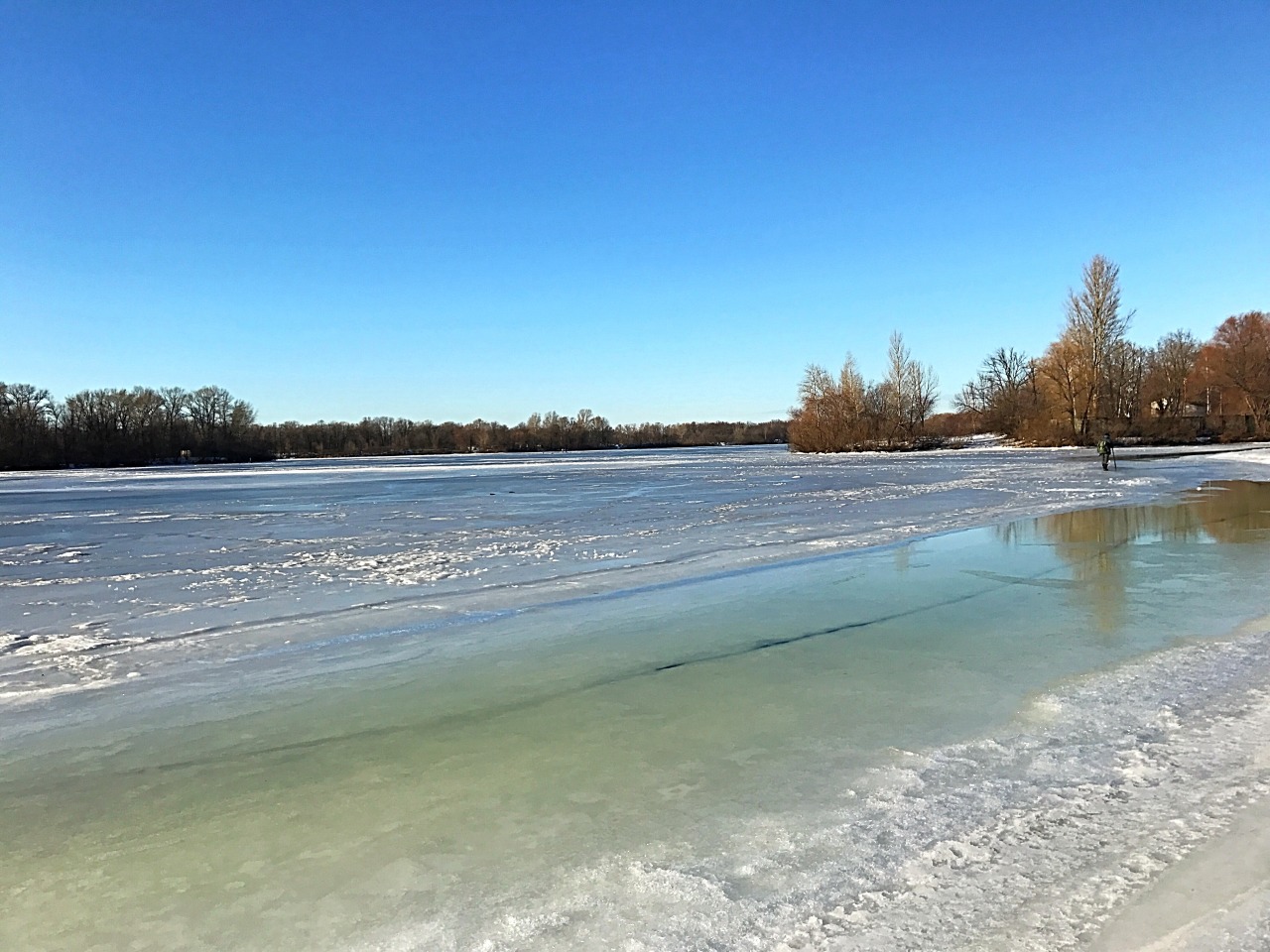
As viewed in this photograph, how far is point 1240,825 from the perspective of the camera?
257 cm

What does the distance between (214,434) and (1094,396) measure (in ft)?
260

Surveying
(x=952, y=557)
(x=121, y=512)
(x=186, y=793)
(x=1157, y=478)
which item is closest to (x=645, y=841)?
(x=186, y=793)

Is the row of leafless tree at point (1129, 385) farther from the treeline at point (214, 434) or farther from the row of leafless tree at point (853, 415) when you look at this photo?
the treeline at point (214, 434)

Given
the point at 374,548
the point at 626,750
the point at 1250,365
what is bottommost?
the point at 626,750

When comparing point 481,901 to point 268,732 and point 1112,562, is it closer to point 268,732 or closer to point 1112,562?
point 268,732

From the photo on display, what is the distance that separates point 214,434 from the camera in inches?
3339

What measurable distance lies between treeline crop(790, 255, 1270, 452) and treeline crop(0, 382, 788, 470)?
48.2 metres

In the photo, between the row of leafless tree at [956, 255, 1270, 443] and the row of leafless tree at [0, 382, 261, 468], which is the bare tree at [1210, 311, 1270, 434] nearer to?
the row of leafless tree at [956, 255, 1270, 443]

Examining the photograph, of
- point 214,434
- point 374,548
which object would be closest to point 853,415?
point 374,548

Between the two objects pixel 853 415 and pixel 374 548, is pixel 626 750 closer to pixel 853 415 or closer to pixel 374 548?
pixel 374 548

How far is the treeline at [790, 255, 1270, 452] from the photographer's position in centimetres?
4381

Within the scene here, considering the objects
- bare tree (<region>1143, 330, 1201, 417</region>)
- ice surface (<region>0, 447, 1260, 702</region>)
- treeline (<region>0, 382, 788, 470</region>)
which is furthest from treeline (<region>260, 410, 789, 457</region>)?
ice surface (<region>0, 447, 1260, 702</region>)

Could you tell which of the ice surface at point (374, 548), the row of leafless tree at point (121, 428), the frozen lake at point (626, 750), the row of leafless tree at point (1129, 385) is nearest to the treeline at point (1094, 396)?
the row of leafless tree at point (1129, 385)

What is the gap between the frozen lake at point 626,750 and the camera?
2.28 meters
